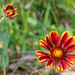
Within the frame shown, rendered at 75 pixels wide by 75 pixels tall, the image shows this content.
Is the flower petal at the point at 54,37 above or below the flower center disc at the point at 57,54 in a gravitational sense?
above

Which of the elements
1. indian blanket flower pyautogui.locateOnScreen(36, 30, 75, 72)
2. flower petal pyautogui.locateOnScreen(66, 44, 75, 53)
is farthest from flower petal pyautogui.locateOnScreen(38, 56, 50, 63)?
flower petal pyautogui.locateOnScreen(66, 44, 75, 53)

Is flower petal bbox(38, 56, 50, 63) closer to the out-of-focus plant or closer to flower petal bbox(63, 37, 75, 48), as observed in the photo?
flower petal bbox(63, 37, 75, 48)

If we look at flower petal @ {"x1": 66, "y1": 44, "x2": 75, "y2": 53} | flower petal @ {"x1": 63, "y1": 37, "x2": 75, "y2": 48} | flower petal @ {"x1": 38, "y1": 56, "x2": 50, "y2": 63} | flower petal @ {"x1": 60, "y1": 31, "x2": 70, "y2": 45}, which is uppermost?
flower petal @ {"x1": 60, "y1": 31, "x2": 70, "y2": 45}

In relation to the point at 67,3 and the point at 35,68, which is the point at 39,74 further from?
the point at 67,3

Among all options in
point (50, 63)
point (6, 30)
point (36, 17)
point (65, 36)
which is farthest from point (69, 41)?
point (36, 17)

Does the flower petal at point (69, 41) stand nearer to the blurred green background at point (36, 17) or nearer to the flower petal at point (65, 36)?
→ the flower petal at point (65, 36)

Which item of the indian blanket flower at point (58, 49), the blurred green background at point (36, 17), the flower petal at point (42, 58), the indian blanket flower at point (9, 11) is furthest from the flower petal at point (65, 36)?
the blurred green background at point (36, 17)

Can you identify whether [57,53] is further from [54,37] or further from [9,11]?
[9,11]

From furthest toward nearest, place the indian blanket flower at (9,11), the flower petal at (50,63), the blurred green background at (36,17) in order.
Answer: the blurred green background at (36,17)
the indian blanket flower at (9,11)
the flower petal at (50,63)

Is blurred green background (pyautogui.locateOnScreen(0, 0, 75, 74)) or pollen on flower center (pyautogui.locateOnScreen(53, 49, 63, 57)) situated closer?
pollen on flower center (pyautogui.locateOnScreen(53, 49, 63, 57))

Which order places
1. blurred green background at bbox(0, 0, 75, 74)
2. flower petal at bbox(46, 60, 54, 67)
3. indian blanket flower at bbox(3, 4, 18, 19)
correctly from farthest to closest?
1. blurred green background at bbox(0, 0, 75, 74)
2. indian blanket flower at bbox(3, 4, 18, 19)
3. flower petal at bbox(46, 60, 54, 67)
